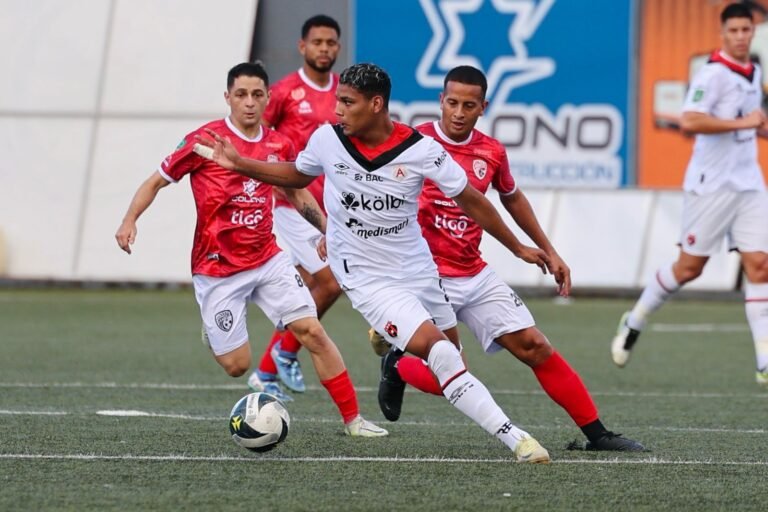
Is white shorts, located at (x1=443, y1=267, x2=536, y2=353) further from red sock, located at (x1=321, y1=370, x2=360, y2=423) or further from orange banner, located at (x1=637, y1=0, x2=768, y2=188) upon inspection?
orange banner, located at (x1=637, y1=0, x2=768, y2=188)

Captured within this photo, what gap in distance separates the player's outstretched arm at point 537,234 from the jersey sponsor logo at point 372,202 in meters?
0.75

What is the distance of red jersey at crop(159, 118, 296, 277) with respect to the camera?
8.29 meters

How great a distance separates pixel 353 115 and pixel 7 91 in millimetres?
14383

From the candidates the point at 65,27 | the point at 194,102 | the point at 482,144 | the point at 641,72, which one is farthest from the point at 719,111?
the point at 65,27

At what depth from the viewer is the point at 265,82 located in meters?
8.38

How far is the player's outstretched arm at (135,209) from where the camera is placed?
7.68 metres

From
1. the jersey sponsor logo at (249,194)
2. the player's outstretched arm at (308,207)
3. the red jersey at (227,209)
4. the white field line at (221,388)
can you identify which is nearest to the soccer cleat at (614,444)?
the player's outstretched arm at (308,207)

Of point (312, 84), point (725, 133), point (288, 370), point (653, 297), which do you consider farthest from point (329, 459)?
point (725, 133)

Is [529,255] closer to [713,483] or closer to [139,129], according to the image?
[713,483]

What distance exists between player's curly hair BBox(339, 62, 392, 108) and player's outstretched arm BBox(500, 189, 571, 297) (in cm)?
100

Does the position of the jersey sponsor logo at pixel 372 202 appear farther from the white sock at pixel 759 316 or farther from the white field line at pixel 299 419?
the white sock at pixel 759 316

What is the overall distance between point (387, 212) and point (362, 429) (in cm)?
130

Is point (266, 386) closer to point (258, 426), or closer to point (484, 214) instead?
point (258, 426)

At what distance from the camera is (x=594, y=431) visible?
7.16 metres
